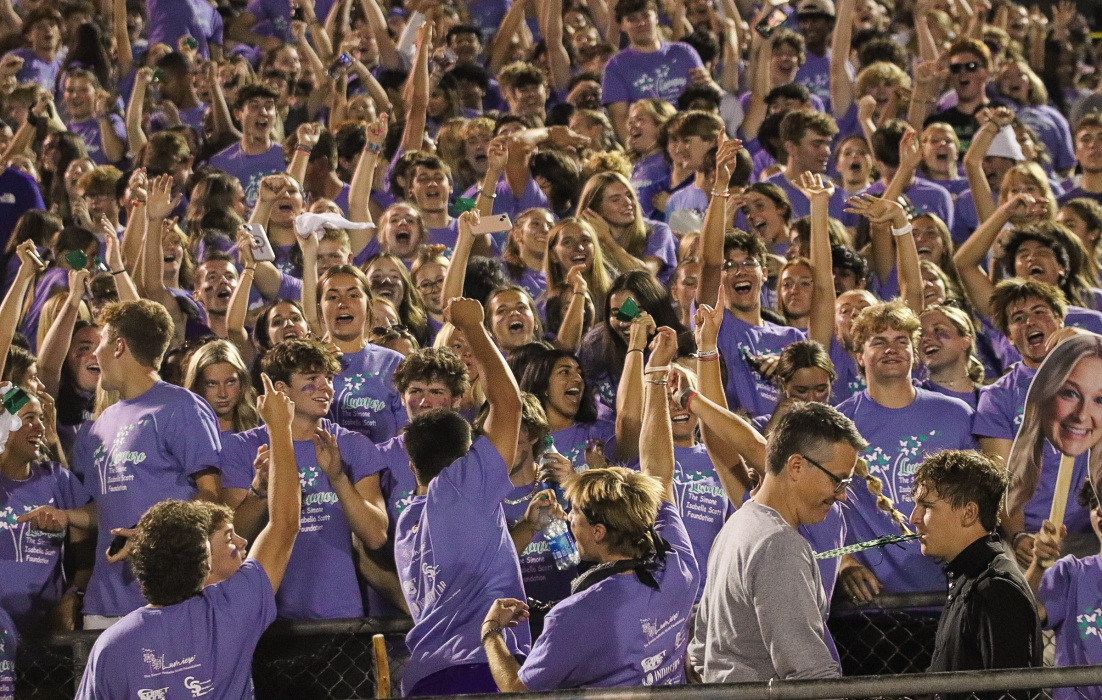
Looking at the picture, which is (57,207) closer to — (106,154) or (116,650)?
(106,154)

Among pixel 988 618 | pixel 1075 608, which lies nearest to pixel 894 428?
pixel 1075 608

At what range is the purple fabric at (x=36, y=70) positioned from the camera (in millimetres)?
10797

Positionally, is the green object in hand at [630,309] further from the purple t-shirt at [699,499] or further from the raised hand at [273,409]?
the raised hand at [273,409]

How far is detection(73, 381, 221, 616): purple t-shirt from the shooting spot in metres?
5.35

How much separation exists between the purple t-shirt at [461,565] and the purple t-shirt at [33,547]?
1659 mm

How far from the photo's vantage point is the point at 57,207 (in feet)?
29.0

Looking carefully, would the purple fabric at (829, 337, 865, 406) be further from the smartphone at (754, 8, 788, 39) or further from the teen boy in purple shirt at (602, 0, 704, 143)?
the smartphone at (754, 8, 788, 39)

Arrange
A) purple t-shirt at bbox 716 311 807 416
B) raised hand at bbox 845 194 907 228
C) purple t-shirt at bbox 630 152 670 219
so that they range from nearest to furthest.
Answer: purple t-shirt at bbox 716 311 807 416
raised hand at bbox 845 194 907 228
purple t-shirt at bbox 630 152 670 219

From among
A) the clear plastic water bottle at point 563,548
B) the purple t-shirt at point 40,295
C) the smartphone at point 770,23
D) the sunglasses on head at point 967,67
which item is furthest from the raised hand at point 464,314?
the sunglasses on head at point 967,67

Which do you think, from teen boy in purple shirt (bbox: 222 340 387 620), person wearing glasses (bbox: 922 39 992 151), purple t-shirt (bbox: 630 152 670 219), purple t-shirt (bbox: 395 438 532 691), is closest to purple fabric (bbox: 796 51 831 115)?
person wearing glasses (bbox: 922 39 992 151)

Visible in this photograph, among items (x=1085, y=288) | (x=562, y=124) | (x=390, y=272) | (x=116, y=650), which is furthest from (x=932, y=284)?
(x=116, y=650)

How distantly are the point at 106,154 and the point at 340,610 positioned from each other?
5620 mm

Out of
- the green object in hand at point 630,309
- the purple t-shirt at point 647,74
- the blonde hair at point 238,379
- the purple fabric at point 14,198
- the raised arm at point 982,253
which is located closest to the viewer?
the green object in hand at point 630,309

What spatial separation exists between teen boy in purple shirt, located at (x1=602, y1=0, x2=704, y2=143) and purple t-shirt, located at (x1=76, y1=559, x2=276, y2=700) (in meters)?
6.16
